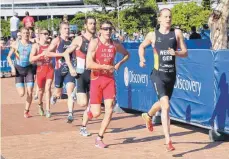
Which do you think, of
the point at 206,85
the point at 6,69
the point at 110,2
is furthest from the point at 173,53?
the point at 110,2

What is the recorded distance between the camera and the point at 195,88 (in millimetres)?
9750

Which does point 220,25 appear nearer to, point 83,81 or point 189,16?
point 83,81

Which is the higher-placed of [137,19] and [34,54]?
[137,19]

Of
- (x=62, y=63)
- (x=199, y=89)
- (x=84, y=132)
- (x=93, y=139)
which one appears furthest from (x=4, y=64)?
(x=199, y=89)

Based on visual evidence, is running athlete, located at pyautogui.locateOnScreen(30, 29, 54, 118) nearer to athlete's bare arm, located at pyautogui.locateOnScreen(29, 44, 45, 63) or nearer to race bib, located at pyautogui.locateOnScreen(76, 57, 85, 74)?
athlete's bare arm, located at pyautogui.locateOnScreen(29, 44, 45, 63)

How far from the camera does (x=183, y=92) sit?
10.2 m

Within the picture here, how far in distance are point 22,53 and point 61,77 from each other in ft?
3.51

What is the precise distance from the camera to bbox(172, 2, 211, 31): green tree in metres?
38.6

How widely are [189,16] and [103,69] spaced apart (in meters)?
→ 32.3

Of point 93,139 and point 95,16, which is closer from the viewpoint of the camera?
point 93,139

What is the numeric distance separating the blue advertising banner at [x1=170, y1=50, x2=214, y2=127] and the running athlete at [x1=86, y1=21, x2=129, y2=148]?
1.58m

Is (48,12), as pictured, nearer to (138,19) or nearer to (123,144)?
(138,19)

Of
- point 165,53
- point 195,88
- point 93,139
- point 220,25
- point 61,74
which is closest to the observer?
point 165,53

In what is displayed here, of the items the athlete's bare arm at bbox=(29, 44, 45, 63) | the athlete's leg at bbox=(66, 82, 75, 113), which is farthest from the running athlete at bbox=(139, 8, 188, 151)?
the athlete's bare arm at bbox=(29, 44, 45, 63)
